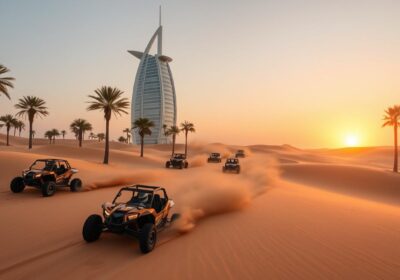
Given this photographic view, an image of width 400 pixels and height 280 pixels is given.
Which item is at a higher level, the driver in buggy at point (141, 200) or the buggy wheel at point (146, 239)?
the driver in buggy at point (141, 200)

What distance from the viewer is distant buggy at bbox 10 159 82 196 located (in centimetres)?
1450

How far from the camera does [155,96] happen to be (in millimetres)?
167750

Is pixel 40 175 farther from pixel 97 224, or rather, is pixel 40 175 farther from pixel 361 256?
→ pixel 361 256

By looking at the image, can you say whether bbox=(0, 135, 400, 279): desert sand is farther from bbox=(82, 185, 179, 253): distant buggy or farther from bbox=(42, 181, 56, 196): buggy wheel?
bbox=(42, 181, 56, 196): buggy wheel

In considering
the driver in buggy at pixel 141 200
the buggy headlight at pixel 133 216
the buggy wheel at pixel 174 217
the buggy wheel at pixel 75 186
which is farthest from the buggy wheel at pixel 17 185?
the buggy headlight at pixel 133 216

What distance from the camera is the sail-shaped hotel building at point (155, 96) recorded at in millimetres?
167750

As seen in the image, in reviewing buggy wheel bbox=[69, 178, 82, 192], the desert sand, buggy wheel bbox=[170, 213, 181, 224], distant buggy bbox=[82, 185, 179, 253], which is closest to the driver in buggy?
distant buggy bbox=[82, 185, 179, 253]

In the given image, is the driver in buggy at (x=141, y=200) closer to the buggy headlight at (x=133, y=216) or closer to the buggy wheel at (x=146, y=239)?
the buggy headlight at (x=133, y=216)

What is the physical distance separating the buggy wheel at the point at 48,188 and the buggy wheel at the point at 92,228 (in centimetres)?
836

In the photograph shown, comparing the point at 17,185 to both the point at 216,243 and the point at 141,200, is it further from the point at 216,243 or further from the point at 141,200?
the point at 216,243

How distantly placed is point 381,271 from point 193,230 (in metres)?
5.10

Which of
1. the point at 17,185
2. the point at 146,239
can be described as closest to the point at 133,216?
the point at 146,239

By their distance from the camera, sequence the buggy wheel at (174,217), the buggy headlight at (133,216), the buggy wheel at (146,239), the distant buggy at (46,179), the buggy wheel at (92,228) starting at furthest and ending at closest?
the distant buggy at (46,179)
the buggy wheel at (174,217)
the buggy wheel at (92,228)
the buggy headlight at (133,216)
the buggy wheel at (146,239)

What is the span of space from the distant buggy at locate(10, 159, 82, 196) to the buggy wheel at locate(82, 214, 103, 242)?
332 inches
